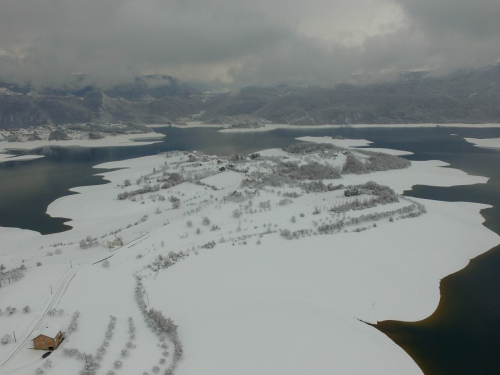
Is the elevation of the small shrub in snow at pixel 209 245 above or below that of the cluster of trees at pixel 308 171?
below

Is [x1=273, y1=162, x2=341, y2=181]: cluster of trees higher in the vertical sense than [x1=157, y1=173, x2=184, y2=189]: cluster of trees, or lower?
higher

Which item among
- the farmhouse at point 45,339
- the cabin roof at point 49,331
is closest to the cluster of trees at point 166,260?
the cabin roof at point 49,331

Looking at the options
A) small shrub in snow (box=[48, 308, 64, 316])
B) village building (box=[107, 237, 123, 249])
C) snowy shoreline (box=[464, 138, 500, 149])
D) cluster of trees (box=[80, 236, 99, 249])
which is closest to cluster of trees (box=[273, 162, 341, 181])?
village building (box=[107, 237, 123, 249])

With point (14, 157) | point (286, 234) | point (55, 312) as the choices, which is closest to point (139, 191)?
point (286, 234)

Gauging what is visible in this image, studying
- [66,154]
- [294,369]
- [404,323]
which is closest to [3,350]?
[294,369]

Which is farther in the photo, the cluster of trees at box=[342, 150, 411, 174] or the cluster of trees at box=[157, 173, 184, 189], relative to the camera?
the cluster of trees at box=[342, 150, 411, 174]

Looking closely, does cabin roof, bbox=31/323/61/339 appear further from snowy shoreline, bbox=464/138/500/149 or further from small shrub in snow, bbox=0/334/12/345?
snowy shoreline, bbox=464/138/500/149

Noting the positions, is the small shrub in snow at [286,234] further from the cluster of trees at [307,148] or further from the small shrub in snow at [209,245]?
the cluster of trees at [307,148]
